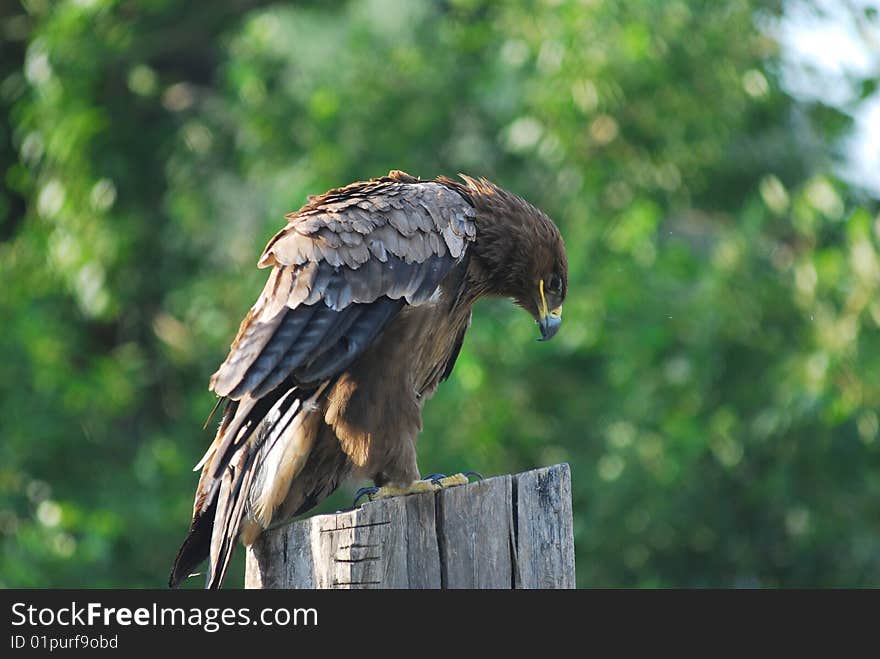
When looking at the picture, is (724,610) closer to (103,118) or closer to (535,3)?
(535,3)

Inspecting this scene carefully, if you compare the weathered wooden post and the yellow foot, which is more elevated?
the yellow foot

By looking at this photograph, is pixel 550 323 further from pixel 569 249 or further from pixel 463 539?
pixel 569 249

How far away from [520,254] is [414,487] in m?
1.01

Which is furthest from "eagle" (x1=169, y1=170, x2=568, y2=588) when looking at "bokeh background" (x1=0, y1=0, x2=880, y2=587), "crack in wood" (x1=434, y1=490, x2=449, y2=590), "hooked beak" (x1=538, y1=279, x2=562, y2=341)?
"bokeh background" (x1=0, y1=0, x2=880, y2=587)

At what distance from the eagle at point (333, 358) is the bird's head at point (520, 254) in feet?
0.28

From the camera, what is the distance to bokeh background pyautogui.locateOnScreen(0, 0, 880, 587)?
25.5ft

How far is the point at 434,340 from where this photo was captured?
4.29m

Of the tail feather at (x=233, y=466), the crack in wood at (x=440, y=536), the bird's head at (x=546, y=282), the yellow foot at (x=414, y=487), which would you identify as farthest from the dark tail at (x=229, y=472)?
the bird's head at (x=546, y=282)

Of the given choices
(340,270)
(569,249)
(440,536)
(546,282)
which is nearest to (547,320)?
(546,282)

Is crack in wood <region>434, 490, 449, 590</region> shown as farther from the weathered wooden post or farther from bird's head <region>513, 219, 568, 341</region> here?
bird's head <region>513, 219, 568, 341</region>

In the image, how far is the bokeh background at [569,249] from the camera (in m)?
7.78

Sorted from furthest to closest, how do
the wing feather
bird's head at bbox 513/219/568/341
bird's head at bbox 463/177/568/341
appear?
bird's head at bbox 513/219/568/341
bird's head at bbox 463/177/568/341
the wing feather

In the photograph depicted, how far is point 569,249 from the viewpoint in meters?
8.16

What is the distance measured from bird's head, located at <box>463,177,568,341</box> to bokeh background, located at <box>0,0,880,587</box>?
2.92 meters
